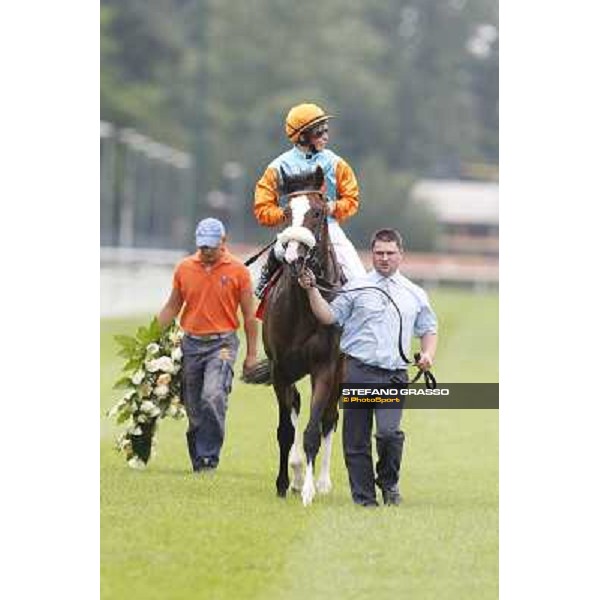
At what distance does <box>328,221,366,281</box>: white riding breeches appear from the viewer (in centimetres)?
978

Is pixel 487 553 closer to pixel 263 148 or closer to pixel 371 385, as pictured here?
Answer: pixel 371 385

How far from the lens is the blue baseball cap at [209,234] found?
10438mm

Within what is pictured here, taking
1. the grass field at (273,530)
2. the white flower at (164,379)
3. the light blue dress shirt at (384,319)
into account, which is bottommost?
the grass field at (273,530)

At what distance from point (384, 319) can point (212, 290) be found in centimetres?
156

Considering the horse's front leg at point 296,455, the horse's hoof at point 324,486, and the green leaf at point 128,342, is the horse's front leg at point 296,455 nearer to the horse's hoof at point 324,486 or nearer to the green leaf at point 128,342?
the horse's hoof at point 324,486

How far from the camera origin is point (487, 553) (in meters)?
8.49

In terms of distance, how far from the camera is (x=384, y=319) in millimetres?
9328

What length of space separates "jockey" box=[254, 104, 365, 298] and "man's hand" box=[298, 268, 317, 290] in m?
0.34

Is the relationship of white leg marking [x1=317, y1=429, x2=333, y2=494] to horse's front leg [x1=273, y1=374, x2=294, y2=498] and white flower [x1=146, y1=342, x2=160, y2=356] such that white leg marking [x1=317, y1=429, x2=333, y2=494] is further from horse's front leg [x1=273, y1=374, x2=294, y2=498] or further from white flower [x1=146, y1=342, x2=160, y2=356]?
white flower [x1=146, y1=342, x2=160, y2=356]

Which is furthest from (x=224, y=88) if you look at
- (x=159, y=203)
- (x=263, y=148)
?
(x=159, y=203)

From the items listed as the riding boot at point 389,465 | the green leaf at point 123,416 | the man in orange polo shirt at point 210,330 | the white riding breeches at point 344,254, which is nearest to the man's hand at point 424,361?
the riding boot at point 389,465

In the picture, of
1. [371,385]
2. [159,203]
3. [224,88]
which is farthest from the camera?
[224,88]

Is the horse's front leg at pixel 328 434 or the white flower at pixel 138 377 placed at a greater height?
the white flower at pixel 138 377
